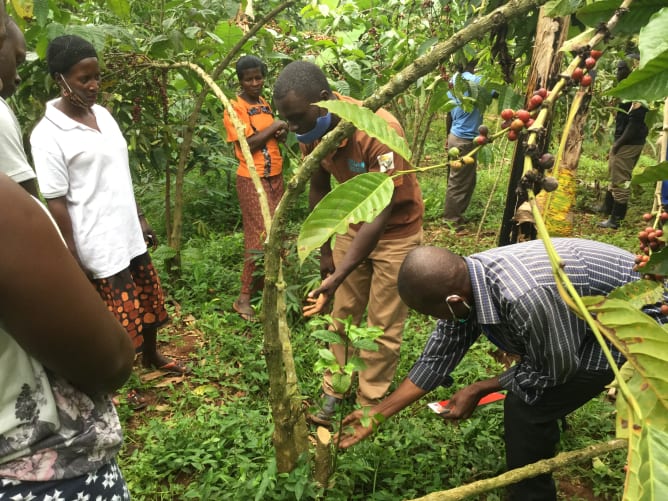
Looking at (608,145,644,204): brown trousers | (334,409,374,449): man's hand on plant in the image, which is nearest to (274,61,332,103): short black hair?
(334,409,374,449): man's hand on plant

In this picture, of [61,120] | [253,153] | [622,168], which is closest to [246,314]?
[253,153]

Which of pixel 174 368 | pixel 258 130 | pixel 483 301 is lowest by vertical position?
pixel 174 368

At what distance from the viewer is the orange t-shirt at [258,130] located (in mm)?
3771

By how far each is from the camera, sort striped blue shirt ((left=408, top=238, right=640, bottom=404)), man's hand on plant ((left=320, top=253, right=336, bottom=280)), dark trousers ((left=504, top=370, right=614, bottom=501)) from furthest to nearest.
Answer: man's hand on plant ((left=320, top=253, right=336, bottom=280)), dark trousers ((left=504, top=370, right=614, bottom=501)), striped blue shirt ((left=408, top=238, right=640, bottom=404))

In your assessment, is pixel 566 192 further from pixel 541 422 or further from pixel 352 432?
pixel 352 432

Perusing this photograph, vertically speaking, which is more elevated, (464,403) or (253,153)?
(253,153)

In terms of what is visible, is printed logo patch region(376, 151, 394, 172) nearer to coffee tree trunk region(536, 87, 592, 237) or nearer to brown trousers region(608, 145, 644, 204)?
coffee tree trunk region(536, 87, 592, 237)

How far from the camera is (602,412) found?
2775 mm

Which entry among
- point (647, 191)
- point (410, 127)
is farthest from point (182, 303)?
point (647, 191)

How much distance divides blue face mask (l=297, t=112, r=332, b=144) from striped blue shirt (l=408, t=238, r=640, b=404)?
3.10 ft

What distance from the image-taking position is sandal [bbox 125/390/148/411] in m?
2.90

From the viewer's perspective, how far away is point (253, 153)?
3.81 metres

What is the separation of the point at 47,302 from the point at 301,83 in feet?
5.60

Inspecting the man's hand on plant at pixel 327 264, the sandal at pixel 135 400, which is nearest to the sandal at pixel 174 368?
the sandal at pixel 135 400
